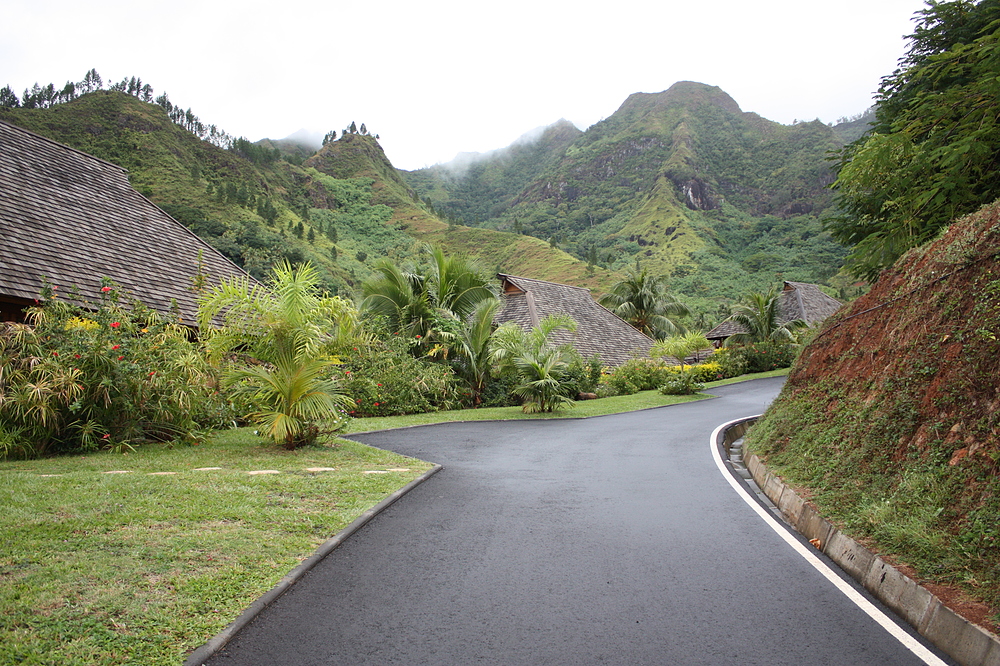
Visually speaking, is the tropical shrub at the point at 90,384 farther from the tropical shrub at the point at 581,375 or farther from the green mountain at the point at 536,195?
the green mountain at the point at 536,195

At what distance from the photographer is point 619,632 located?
367 centimetres

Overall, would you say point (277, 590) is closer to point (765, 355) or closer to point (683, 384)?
point (683, 384)

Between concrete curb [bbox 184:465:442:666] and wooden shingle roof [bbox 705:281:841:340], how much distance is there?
41074mm

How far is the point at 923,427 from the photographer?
5.90m

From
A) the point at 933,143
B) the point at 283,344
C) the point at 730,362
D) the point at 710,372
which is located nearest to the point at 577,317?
the point at 710,372

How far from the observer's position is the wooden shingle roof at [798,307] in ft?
147

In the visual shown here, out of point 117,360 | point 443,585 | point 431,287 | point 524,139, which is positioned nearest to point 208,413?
point 117,360

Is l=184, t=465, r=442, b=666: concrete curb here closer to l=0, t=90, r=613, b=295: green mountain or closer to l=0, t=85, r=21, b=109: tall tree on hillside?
l=0, t=90, r=613, b=295: green mountain

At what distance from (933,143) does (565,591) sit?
9246mm

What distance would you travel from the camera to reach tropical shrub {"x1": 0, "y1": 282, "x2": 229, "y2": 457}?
8.79 meters

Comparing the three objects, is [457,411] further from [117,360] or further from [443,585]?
[443,585]

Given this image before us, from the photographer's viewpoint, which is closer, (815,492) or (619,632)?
(619,632)

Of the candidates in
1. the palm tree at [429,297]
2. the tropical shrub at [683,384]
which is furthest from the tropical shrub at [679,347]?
the palm tree at [429,297]

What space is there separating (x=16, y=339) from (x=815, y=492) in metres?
10.6
